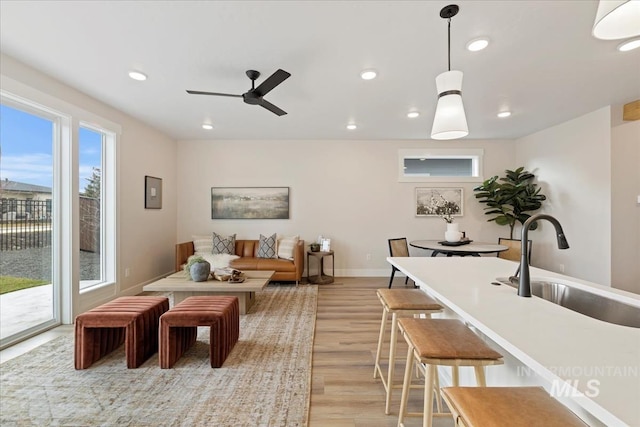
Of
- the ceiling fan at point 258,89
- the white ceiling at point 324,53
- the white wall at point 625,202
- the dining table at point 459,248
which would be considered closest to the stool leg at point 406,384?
the white ceiling at point 324,53

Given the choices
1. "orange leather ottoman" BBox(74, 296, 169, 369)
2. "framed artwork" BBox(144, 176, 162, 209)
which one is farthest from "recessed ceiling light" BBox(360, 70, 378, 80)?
"framed artwork" BBox(144, 176, 162, 209)

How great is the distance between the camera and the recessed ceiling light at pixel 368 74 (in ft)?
9.04

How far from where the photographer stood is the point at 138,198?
437 cm

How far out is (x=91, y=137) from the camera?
12.0ft

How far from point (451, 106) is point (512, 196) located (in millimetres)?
4021

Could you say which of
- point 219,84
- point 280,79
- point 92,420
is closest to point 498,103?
point 280,79

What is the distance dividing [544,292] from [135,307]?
2897mm

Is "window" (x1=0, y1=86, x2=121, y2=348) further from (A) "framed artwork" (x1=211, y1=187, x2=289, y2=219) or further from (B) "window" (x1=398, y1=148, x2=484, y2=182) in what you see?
(B) "window" (x1=398, y1=148, x2=484, y2=182)

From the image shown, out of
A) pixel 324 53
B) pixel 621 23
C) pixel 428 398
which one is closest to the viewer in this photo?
pixel 621 23

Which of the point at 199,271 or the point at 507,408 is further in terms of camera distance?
the point at 199,271

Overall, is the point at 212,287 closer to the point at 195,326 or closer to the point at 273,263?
the point at 195,326

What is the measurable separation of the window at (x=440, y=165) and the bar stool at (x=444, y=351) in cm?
437

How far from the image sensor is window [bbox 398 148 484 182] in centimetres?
543

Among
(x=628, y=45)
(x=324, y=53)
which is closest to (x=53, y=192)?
(x=324, y=53)
